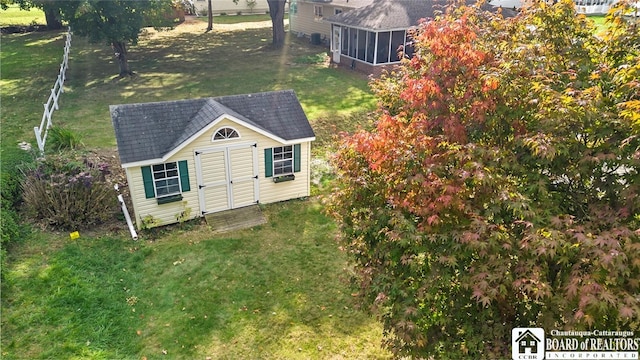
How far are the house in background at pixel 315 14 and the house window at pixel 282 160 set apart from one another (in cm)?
2009

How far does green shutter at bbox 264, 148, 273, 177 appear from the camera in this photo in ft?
45.0

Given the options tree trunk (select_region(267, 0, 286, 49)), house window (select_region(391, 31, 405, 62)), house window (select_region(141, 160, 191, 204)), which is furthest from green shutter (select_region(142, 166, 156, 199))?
tree trunk (select_region(267, 0, 286, 49))

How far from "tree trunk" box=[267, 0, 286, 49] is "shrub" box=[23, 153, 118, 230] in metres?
22.4

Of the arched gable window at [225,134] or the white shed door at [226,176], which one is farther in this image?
the white shed door at [226,176]

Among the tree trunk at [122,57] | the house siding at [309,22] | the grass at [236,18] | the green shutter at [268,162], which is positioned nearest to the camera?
the green shutter at [268,162]

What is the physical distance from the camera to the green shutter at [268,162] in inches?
541

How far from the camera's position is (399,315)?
6.23 m

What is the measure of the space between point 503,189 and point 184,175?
985cm

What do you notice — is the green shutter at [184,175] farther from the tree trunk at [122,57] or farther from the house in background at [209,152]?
the tree trunk at [122,57]

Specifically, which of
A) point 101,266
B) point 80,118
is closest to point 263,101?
point 101,266

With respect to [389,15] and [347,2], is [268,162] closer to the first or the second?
[389,15]

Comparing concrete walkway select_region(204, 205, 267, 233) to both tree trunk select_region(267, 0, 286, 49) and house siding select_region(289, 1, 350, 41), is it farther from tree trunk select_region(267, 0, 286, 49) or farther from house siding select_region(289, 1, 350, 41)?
house siding select_region(289, 1, 350, 41)

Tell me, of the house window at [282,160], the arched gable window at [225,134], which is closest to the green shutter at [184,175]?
the arched gable window at [225,134]

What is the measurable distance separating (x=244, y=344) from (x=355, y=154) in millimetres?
4763
